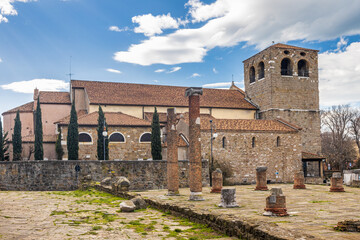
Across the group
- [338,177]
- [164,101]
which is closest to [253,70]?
[164,101]

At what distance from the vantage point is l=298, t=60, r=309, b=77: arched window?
40400mm

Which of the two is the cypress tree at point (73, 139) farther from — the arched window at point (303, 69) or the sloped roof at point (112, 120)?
the arched window at point (303, 69)

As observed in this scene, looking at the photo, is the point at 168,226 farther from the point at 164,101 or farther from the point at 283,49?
the point at 283,49

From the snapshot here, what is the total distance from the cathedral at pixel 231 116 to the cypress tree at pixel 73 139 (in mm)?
1001

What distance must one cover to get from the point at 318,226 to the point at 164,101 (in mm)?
29621

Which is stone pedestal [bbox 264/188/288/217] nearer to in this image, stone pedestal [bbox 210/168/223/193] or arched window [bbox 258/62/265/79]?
stone pedestal [bbox 210/168/223/193]

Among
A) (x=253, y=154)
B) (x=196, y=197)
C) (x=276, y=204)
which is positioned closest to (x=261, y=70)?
(x=253, y=154)

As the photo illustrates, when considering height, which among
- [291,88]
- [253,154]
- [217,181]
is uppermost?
[291,88]

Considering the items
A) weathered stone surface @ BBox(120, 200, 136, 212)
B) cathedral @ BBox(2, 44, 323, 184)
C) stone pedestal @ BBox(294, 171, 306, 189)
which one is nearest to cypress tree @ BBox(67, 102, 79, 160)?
cathedral @ BBox(2, 44, 323, 184)

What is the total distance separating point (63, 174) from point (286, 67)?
87.9 ft

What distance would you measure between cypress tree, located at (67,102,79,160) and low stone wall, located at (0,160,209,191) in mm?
4273

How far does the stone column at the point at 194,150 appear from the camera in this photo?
15.3 meters

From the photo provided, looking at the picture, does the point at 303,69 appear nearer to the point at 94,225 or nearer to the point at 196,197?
the point at 196,197

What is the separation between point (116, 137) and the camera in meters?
31.8
